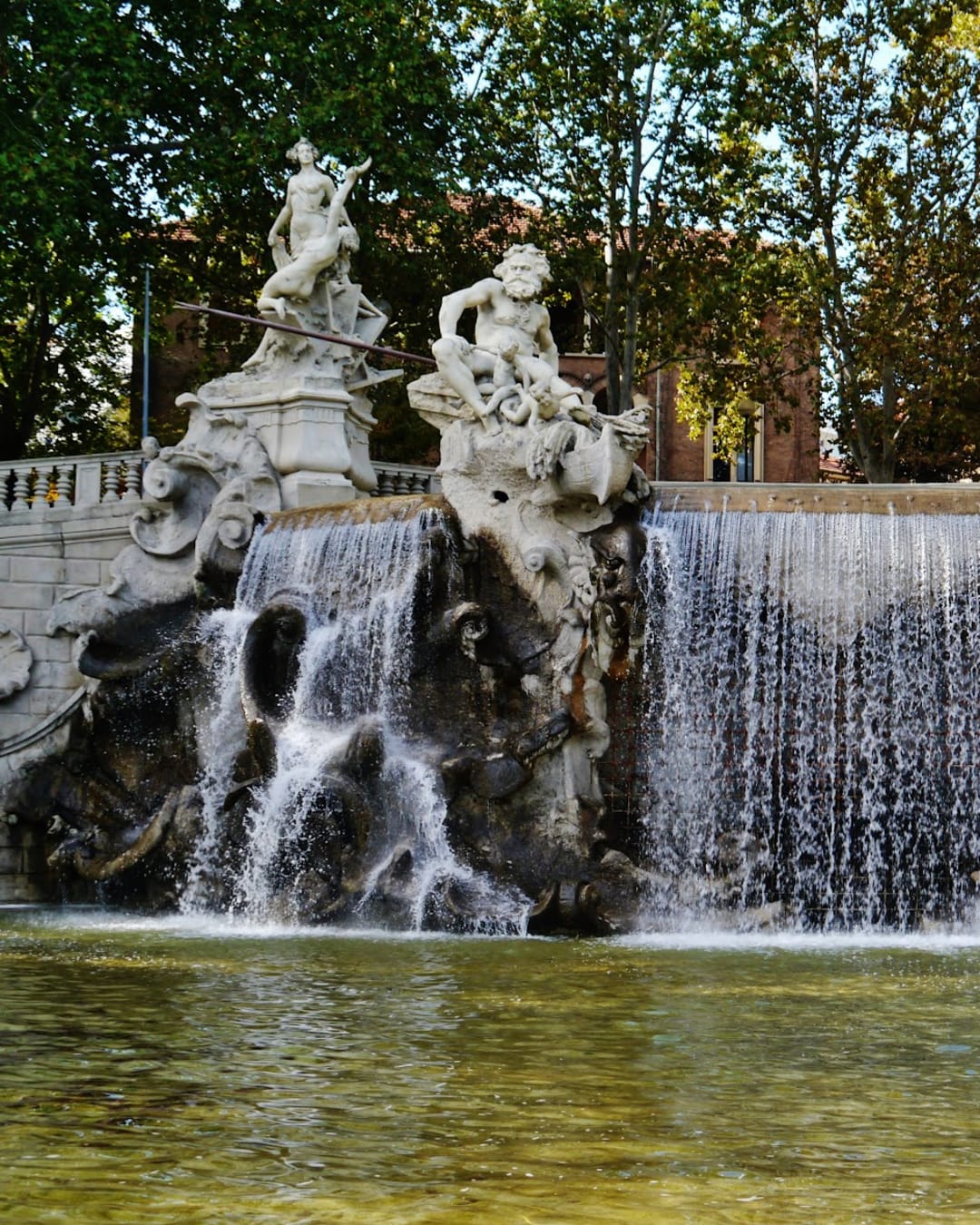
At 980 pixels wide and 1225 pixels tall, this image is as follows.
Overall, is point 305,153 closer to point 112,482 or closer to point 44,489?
point 112,482

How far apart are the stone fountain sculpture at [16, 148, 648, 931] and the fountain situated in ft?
0.10

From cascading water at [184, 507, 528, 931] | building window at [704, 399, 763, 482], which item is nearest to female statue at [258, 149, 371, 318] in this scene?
cascading water at [184, 507, 528, 931]

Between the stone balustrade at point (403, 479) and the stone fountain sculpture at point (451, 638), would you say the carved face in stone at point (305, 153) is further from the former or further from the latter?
the stone balustrade at point (403, 479)

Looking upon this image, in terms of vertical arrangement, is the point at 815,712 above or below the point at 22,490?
below

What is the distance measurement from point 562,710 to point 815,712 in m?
2.24

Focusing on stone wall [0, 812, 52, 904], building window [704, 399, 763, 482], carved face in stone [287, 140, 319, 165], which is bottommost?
stone wall [0, 812, 52, 904]

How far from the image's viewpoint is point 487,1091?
9891 millimetres

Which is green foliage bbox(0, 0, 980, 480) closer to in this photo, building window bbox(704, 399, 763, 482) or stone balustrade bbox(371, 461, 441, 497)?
stone balustrade bbox(371, 461, 441, 497)

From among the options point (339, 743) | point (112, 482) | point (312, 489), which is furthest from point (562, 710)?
point (112, 482)

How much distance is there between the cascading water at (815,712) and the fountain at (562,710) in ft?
0.08

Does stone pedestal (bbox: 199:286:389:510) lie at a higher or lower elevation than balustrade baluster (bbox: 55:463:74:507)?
higher

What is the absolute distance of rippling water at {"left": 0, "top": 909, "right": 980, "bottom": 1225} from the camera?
802 cm

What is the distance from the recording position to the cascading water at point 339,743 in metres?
18.8

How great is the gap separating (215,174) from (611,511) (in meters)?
16.5
